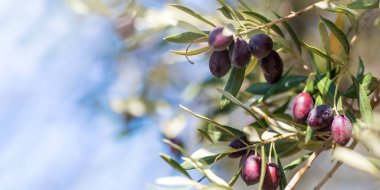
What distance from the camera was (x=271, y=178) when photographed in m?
0.75

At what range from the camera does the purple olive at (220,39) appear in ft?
2.46

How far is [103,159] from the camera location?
2.10 meters

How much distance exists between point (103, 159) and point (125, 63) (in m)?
0.44

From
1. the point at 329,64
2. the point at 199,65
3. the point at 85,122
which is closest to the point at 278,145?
the point at 329,64

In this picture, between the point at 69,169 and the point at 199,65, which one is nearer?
the point at 199,65

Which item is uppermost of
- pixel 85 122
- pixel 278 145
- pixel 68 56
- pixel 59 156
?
pixel 278 145

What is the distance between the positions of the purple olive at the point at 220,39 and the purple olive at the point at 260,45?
0.03m

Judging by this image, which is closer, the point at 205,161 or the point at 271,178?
the point at 271,178

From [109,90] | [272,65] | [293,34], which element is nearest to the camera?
[272,65]

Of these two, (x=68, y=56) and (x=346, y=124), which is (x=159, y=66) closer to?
(x=68, y=56)

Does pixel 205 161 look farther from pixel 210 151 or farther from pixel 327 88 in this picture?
pixel 327 88

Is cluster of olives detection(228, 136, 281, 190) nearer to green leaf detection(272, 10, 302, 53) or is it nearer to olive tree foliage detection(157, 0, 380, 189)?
olive tree foliage detection(157, 0, 380, 189)

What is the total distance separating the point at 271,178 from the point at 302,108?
10 cm

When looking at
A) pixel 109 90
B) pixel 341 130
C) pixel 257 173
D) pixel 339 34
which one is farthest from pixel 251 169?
pixel 109 90
